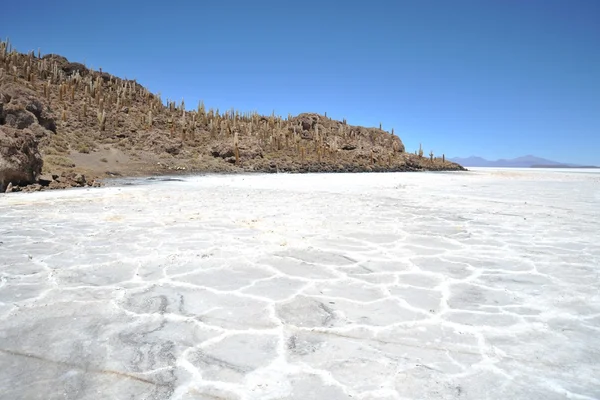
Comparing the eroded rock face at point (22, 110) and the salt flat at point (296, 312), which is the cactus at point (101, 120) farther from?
the salt flat at point (296, 312)

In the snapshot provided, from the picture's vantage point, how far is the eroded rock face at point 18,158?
10297 millimetres

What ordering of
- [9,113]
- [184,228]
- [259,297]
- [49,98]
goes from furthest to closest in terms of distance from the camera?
[49,98] < [9,113] < [184,228] < [259,297]

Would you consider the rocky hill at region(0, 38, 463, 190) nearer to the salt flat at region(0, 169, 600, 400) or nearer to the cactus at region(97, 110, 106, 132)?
the cactus at region(97, 110, 106, 132)

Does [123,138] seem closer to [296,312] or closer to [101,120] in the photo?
[101,120]

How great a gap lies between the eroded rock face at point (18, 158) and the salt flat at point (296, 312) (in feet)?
18.4

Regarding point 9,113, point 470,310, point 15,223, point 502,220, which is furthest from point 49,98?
point 470,310

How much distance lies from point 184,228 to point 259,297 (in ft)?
9.61

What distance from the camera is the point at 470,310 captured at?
2.95 m

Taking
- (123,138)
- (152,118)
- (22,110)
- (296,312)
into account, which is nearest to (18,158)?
(22,110)

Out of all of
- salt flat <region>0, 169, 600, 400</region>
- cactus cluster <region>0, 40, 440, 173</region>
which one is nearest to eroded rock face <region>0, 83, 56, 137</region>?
cactus cluster <region>0, 40, 440, 173</region>

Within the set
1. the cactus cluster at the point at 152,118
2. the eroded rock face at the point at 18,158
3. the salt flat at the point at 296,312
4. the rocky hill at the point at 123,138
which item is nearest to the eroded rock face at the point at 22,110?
the rocky hill at the point at 123,138

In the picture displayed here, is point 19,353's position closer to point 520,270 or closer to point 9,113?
point 520,270

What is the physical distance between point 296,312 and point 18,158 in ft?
35.7

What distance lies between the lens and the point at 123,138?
23.1 metres
